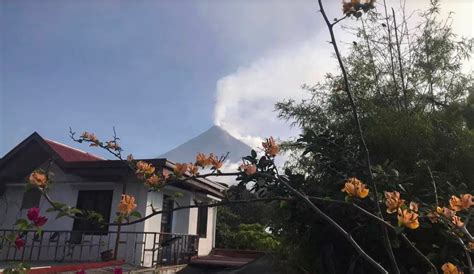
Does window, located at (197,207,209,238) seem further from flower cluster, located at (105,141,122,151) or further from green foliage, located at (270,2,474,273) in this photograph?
flower cluster, located at (105,141,122,151)

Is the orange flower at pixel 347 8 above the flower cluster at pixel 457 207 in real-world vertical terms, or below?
above

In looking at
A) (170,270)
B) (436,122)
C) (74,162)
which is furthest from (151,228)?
(436,122)

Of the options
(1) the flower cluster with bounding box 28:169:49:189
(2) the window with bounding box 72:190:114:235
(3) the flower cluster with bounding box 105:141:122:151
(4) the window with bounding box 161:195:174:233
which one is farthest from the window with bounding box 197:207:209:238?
(1) the flower cluster with bounding box 28:169:49:189

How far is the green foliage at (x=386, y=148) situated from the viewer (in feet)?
11.7

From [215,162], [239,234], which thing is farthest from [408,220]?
[239,234]

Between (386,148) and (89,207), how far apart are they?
6966 mm

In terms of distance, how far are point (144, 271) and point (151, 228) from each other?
1.59 m

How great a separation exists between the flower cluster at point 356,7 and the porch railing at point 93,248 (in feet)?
22.6

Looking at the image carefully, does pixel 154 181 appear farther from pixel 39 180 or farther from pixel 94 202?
pixel 94 202

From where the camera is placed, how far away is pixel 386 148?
4.66 meters

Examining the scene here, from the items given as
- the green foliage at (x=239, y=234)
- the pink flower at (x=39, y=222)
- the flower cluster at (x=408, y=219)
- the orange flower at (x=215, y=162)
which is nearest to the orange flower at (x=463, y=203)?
the flower cluster at (x=408, y=219)

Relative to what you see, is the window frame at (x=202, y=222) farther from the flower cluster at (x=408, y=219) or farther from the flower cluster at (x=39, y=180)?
the flower cluster at (x=408, y=219)

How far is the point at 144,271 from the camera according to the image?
7680 mm

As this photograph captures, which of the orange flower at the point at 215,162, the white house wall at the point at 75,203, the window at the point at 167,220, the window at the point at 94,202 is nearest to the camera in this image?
the orange flower at the point at 215,162
